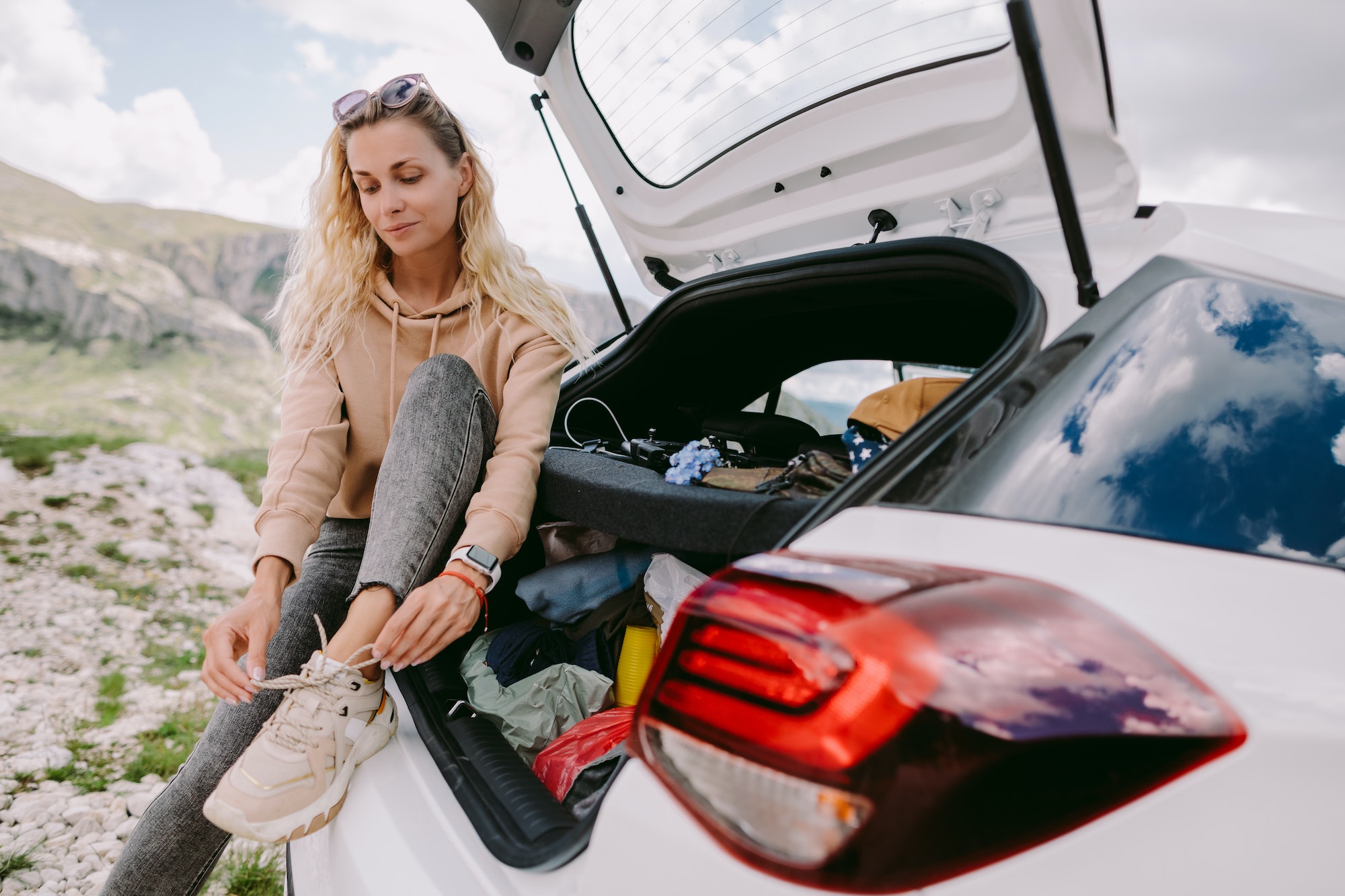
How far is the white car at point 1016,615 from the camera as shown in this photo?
42 centimetres

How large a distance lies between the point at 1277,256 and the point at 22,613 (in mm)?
4768

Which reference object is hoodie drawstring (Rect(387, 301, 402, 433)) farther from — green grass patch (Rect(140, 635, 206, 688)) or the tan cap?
green grass patch (Rect(140, 635, 206, 688))

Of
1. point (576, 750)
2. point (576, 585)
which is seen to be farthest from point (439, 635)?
point (576, 585)

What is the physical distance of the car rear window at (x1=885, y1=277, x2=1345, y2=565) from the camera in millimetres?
569

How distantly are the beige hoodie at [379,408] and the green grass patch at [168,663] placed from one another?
2093 mm

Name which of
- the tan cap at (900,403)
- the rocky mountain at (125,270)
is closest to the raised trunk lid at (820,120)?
the tan cap at (900,403)

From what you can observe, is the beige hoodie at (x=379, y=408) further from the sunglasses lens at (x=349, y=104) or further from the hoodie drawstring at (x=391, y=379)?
the sunglasses lens at (x=349, y=104)

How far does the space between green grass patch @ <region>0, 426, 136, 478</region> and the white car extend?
687 centimetres

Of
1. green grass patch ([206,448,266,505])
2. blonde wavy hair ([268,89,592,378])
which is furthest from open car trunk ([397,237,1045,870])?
green grass patch ([206,448,266,505])

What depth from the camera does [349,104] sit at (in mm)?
1467

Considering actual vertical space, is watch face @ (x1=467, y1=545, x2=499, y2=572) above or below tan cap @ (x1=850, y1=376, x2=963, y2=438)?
below

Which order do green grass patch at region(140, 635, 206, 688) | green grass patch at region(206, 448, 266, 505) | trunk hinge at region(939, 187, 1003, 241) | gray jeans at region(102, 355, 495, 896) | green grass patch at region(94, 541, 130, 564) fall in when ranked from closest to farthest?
gray jeans at region(102, 355, 495, 896) → trunk hinge at region(939, 187, 1003, 241) → green grass patch at region(140, 635, 206, 688) → green grass patch at region(94, 541, 130, 564) → green grass patch at region(206, 448, 266, 505)

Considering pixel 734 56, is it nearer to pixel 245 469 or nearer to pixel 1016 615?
pixel 1016 615

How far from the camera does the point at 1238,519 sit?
58 cm
